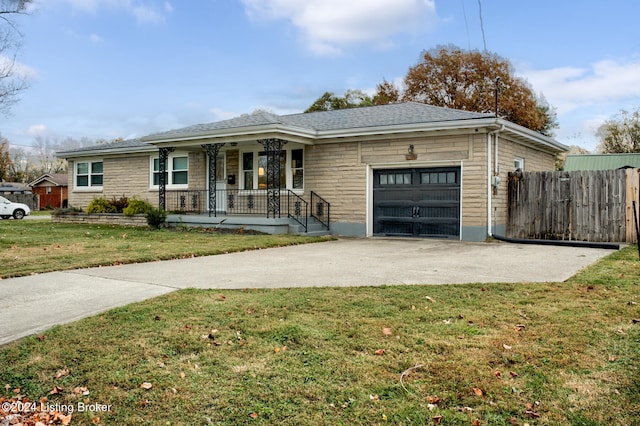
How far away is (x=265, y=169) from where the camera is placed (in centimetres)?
1719

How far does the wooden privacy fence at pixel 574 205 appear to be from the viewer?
12766 millimetres

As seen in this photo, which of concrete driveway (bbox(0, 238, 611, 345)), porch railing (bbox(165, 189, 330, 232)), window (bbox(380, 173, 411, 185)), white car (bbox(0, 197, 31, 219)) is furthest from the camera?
white car (bbox(0, 197, 31, 219))

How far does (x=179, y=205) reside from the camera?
62.8ft

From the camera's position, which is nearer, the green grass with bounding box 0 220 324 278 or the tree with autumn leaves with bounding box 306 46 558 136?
the green grass with bounding box 0 220 324 278

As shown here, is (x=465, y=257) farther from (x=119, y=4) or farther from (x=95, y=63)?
(x=95, y=63)

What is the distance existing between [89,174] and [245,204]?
9443 mm

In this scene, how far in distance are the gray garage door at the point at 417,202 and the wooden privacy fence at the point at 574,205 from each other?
1.86 metres

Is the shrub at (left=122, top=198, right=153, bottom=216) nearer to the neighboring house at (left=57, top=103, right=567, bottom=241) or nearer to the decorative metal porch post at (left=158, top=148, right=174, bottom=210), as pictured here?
the decorative metal porch post at (left=158, top=148, right=174, bottom=210)

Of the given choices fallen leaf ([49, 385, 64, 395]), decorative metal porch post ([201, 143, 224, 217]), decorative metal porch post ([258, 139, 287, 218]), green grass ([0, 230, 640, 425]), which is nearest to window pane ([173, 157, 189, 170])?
decorative metal porch post ([201, 143, 224, 217])

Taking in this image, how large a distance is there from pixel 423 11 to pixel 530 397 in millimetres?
12108

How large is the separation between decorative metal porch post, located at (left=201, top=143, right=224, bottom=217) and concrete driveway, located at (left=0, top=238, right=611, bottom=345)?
22.4 feet

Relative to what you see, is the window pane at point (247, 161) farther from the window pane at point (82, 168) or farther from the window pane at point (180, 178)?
the window pane at point (82, 168)

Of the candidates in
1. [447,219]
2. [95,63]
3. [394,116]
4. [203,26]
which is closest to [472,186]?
A: [447,219]

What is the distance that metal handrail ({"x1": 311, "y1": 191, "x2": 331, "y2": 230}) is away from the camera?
1596 cm
